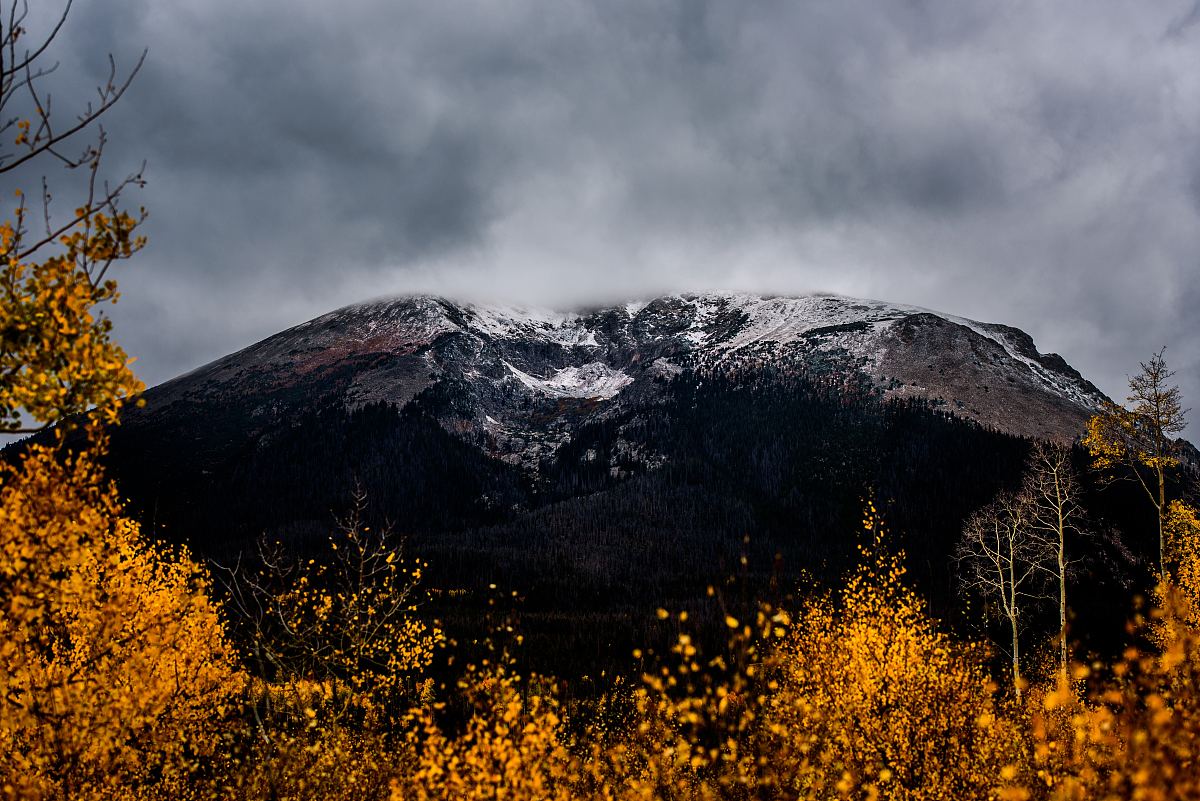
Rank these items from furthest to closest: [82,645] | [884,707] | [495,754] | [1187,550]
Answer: [1187,550]
[82,645]
[884,707]
[495,754]

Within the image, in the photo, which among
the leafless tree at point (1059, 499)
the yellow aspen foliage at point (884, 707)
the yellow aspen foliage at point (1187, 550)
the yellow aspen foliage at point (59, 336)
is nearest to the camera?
the yellow aspen foliage at point (59, 336)

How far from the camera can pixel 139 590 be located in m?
31.0

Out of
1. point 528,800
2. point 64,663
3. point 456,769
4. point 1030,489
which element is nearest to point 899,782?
point 528,800

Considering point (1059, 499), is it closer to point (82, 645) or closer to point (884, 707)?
point (884, 707)

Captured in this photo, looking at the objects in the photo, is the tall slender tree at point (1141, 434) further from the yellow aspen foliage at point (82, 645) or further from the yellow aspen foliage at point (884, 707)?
the yellow aspen foliage at point (82, 645)

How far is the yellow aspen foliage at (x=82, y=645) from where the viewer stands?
927cm

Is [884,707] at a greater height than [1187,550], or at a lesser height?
lesser

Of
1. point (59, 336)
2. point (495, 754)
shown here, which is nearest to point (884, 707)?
point (495, 754)

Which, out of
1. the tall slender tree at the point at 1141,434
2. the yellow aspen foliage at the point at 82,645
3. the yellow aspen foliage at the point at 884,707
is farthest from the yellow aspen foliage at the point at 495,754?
the tall slender tree at the point at 1141,434

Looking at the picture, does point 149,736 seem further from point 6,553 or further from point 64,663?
point 6,553

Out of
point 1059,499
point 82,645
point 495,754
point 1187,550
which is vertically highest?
point 1059,499

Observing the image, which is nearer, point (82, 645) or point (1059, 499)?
point (82, 645)

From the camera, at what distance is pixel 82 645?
24156 mm

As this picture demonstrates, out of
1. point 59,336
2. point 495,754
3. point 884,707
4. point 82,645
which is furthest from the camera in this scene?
point 82,645
